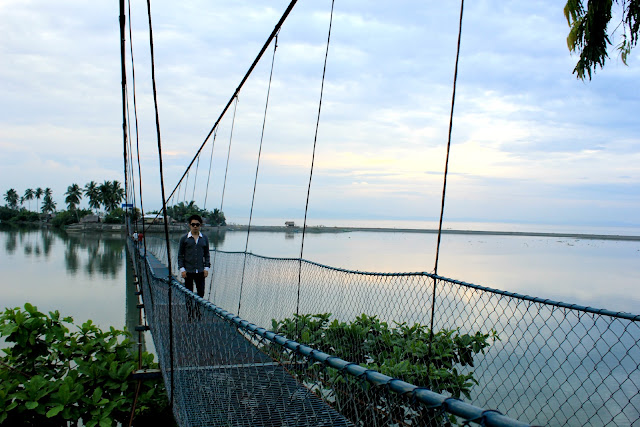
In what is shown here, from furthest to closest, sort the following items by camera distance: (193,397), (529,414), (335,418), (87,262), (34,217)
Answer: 1. (34,217)
2. (87,262)
3. (529,414)
4. (193,397)
5. (335,418)

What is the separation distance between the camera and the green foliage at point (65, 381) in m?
2.75

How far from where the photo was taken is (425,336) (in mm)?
3994

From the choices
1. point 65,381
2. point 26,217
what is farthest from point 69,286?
point 26,217

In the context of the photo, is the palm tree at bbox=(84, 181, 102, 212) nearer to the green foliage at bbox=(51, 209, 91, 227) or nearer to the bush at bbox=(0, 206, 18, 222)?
the green foliage at bbox=(51, 209, 91, 227)

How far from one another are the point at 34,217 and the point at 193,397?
80.9 meters

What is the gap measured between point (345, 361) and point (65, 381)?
2451mm

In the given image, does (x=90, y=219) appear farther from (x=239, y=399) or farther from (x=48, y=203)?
(x=239, y=399)

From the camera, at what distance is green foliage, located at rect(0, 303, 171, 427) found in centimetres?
275

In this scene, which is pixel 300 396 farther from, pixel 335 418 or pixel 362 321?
pixel 362 321

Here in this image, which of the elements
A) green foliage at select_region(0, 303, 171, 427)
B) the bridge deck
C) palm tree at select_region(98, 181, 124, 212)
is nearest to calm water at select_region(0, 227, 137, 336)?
green foliage at select_region(0, 303, 171, 427)

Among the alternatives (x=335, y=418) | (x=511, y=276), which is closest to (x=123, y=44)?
(x=335, y=418)

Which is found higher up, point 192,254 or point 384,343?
point 192,254

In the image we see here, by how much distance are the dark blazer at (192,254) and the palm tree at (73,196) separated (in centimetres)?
6614

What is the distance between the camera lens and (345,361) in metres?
1.03
